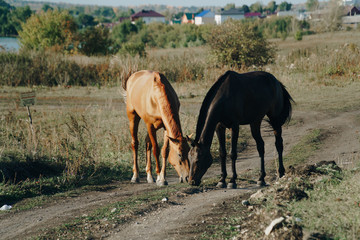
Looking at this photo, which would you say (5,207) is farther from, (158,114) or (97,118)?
(97,118)

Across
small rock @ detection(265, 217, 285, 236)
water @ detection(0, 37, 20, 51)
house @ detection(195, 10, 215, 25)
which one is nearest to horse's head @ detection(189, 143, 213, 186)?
small rock @ detection(265, 217, 285, 236)

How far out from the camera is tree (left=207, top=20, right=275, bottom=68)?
Result: 2384 cm

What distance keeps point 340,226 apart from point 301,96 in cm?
1432

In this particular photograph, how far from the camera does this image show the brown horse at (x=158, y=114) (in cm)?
741

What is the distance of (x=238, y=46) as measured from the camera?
24125mm

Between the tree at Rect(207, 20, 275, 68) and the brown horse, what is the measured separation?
15.2 meters

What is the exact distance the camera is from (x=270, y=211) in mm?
5566

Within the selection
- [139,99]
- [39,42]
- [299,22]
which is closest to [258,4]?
[299,22]

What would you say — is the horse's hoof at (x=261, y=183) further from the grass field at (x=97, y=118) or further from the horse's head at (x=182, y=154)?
the grass field at (x=97, y=118)

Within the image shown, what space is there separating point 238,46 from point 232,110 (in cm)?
1738

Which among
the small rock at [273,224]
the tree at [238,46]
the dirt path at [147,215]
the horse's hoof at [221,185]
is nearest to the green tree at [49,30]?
the tree at [238,46]

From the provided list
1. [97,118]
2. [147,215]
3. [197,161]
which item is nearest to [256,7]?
[97,118]

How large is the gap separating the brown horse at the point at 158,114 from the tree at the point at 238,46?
15.2 m

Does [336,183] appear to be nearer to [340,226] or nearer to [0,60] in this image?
[340,226]
